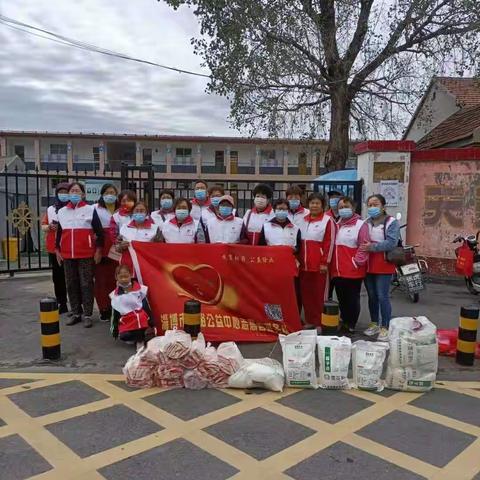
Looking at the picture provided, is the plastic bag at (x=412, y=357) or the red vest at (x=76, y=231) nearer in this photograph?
the plastic bag at (x=412, y=357)

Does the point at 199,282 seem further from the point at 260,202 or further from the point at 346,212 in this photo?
the point at 346,212

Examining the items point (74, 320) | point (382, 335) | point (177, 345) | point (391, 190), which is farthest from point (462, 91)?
point (177, 345)

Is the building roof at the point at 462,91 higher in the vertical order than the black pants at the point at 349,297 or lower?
higher

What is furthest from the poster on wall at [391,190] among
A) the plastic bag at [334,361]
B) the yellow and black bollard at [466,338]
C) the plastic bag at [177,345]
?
the plastic bag at [177,345]

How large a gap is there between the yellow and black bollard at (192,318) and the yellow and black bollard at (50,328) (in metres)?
1.32

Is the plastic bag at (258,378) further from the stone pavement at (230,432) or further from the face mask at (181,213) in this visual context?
the face mask at (181,213)

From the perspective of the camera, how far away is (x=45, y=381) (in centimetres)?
466

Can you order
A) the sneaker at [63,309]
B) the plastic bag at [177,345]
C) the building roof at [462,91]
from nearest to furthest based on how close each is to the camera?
the plastic bag at [177,345] → the sneaker at [63,309] → the building roof at [462,91]

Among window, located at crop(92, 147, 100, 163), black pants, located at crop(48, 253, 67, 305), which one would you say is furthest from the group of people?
window, located at crop(92, 147, 100, 163)

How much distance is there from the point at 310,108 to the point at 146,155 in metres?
33.5

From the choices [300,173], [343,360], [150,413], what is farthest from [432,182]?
[300,173]

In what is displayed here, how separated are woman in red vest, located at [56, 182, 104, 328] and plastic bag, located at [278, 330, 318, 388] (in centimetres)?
289

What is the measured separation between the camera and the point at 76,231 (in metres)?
6.11

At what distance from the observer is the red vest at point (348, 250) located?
5895mm
